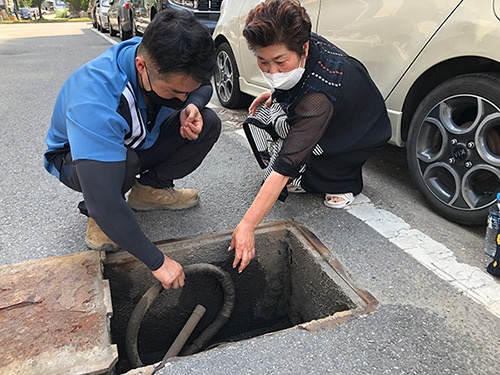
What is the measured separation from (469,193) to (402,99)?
710 millimetres

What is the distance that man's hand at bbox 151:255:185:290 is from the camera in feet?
6.21

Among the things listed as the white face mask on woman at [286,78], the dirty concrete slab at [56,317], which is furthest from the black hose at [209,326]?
the white face mask on woman at [286,78]

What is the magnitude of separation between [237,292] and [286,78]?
128 cm

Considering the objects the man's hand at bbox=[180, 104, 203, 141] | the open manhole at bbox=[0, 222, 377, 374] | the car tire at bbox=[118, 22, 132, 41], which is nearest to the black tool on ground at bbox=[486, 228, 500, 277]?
the open manhole at bbox=[0, 222, 377, 374]

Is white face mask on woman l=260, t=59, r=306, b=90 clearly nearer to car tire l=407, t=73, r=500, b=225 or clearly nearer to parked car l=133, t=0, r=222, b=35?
car tire l=407, t=73, r=500, b=225

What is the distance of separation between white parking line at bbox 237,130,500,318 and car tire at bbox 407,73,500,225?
0.90 feet

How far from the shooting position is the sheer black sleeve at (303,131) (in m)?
2.22

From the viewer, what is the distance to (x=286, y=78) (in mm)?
2244

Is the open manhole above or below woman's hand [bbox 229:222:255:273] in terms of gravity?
below

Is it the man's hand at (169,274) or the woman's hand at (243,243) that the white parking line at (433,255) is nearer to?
the woman's hand at (243,243)

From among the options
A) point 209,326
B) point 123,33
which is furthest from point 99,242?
point 123,33

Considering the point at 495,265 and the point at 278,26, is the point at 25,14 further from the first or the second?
the point at 495,265

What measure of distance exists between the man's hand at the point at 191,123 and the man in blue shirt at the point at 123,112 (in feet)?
0.59

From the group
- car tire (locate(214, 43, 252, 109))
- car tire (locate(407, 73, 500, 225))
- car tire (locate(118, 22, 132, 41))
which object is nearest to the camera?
car tire (locate(407, 73, 500, 225))
